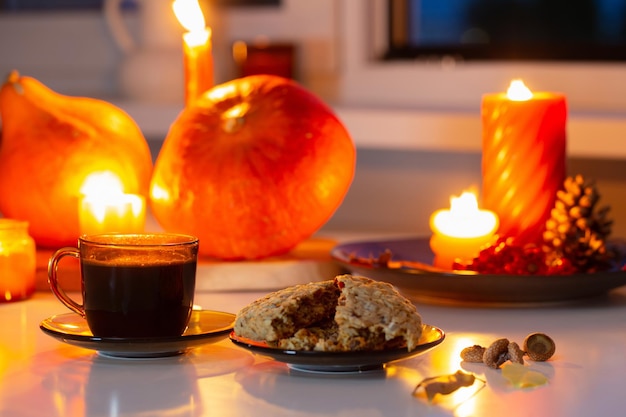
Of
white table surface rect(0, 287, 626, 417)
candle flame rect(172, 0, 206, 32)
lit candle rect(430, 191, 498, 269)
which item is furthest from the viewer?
candle flame rect(172, 0, 206, 32)

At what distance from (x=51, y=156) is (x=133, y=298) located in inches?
18.7

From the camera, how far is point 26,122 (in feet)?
4.39

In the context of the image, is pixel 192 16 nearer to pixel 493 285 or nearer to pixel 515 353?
pixel 493 285

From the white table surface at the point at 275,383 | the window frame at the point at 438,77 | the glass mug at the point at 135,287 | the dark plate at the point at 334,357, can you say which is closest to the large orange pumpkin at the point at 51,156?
the white table surface at the point at 275,383

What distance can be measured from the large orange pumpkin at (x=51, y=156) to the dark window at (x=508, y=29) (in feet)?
2.43

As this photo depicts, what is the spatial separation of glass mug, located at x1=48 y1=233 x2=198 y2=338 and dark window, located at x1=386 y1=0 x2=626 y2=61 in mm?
1074

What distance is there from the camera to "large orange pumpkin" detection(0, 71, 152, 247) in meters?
1.32

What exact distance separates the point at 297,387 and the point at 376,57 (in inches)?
48.0

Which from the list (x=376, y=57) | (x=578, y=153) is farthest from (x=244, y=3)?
(x=578, y=153)

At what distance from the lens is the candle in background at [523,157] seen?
127cm

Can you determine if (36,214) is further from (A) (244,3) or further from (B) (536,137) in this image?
(A) (244,3)

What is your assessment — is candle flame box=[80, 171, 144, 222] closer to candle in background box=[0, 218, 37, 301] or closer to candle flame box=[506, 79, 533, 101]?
candle in background box=[0, 218, 37, 301]

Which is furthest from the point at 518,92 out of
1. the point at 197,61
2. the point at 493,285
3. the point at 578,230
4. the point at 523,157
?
the point at 197,61

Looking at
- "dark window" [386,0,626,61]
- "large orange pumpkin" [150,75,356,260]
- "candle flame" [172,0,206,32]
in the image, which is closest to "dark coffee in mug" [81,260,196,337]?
"large orange pumpkin" [150,75,356,260]
